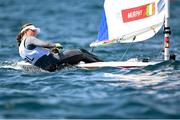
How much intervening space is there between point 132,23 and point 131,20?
61mm

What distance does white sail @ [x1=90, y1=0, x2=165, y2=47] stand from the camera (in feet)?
39.9

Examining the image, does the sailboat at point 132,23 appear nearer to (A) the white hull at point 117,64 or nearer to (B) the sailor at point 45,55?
(A) the white hull at point 117,64

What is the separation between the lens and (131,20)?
1238cm

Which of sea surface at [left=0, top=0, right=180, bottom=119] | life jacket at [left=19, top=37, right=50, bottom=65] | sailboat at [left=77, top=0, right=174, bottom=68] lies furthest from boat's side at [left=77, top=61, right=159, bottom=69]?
life jacket at [left=19, top=37, right=50, bottom=65]

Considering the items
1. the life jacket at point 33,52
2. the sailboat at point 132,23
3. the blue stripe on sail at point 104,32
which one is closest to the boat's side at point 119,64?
the sailboat at point 132,23

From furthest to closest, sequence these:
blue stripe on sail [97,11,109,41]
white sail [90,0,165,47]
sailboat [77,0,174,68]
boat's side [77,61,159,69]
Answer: blue stripe on sail [97,11,109,41]
white sail [90,0,165,47]
sailboat [77,0,174,68]
boat's side [77,61,159,69]

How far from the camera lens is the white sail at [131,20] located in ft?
39.9

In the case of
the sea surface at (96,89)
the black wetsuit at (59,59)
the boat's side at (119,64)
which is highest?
the black wetsuit at (59,59)

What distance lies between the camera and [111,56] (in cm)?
1531

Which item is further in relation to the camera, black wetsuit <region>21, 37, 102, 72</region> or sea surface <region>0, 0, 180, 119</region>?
black wetsuit <region>21, 37, 102, 72</region>

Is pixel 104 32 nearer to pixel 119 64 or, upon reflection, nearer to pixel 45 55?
pixel 119 64

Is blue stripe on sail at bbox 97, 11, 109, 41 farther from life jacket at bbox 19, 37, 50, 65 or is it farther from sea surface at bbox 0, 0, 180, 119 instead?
life jacket at bbox 19, 37, 50, 65

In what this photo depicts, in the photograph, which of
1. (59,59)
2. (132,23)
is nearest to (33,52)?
(59,59)

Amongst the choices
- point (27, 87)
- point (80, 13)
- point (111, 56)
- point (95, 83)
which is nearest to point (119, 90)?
point (95, 83)
